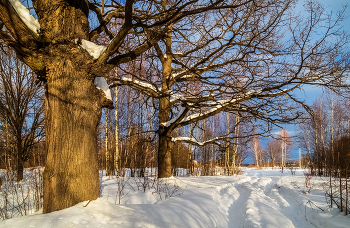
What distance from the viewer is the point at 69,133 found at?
8.59ft

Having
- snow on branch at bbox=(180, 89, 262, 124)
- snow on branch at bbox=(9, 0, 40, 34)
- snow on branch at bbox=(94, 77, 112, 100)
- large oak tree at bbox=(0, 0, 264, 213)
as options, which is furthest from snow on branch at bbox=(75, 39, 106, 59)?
snow on branch at bbox=(180, 89, 262, 124)

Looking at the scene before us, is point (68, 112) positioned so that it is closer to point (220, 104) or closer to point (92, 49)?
point (92, 49)

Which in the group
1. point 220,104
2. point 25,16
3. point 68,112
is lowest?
point 68,112

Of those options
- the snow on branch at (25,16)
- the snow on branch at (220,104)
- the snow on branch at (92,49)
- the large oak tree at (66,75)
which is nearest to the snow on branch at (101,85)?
the large oak tree at (66,75)

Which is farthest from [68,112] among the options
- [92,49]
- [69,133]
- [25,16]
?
[25,16]

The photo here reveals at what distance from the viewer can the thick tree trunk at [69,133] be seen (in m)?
2.50

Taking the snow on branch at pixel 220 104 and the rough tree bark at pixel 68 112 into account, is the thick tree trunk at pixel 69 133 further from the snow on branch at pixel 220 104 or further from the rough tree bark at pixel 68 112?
the snow on branch at pixel 220 104

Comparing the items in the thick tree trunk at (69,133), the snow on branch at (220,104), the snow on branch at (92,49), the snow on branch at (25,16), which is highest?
the snow on branch at (25,16)

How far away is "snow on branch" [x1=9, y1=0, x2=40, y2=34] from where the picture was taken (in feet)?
7.97

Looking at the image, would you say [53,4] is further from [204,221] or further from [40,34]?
[204,221]

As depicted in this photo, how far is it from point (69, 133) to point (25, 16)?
1.65 m

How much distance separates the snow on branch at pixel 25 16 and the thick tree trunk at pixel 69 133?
34cm

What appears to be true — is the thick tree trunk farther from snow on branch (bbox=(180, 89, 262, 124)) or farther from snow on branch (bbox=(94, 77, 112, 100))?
snow on branch (bbox=(180, 89, 262, 124))

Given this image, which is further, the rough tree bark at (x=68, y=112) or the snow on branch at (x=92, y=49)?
the snow on branch at (x=92, y=49)
